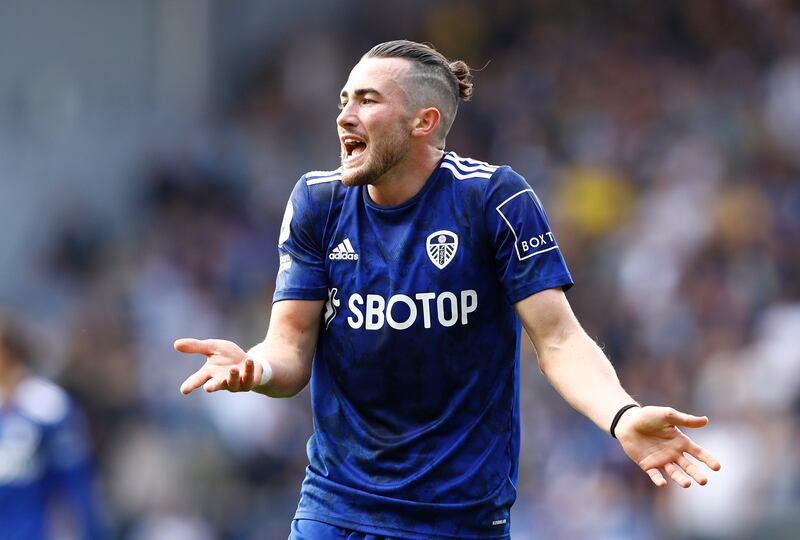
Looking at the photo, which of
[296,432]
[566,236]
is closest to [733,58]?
[566,236]

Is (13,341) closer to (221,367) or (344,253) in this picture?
(344,253)

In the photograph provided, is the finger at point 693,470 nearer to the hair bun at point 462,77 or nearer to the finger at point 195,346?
the finger at point 195,346

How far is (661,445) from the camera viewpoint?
4.72 m

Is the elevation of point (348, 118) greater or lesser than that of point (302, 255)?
greater

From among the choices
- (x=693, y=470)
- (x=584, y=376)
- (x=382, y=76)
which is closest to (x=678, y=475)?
(x=693, y=470)

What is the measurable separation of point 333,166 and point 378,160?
11551 mm

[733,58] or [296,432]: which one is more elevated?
[733,58]

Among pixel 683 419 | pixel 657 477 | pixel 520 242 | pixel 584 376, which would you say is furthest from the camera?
pixel 520 242

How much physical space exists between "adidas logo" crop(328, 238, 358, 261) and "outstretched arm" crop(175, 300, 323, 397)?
19 centimetres

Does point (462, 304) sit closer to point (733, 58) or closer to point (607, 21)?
point (733, 58)

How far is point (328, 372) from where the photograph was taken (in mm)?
5367

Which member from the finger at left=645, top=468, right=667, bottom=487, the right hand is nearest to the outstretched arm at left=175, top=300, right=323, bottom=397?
the right hand

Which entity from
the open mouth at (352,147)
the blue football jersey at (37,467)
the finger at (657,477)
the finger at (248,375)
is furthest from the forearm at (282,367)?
the blue football jersey at (37,467)

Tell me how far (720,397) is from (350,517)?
6.81 m
